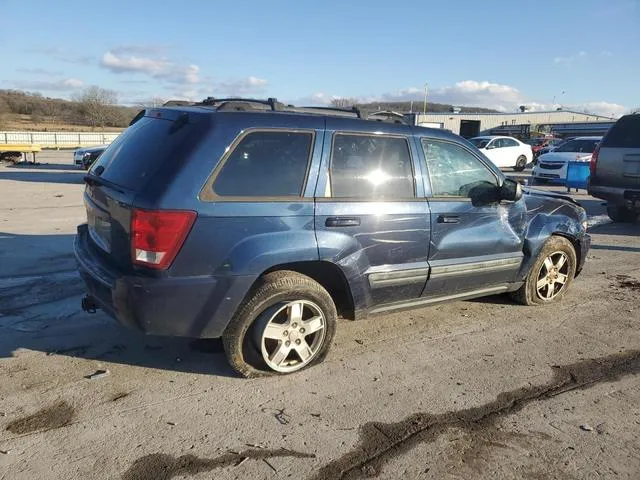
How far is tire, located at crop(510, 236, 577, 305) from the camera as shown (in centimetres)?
522

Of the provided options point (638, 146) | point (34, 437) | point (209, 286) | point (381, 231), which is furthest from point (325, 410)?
point (638, 146)

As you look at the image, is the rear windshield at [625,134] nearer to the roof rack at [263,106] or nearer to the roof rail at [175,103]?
the roof rack at [263,106]

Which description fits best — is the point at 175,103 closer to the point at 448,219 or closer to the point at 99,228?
the point at 99,228

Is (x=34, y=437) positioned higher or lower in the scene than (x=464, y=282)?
lower

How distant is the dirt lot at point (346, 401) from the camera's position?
9.21ft

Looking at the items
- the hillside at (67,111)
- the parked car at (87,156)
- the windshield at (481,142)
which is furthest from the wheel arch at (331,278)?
the hillside at (67,111)

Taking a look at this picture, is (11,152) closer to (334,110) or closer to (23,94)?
(334,110)

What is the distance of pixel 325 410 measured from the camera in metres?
3.32

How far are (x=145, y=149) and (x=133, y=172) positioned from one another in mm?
197

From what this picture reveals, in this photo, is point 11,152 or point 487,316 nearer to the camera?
point 487,316

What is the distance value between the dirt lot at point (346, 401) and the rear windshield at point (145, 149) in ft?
4.56

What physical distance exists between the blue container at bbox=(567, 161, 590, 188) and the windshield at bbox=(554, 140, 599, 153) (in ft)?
14.1

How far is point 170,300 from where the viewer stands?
325 centimetres

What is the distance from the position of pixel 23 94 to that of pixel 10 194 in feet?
308
